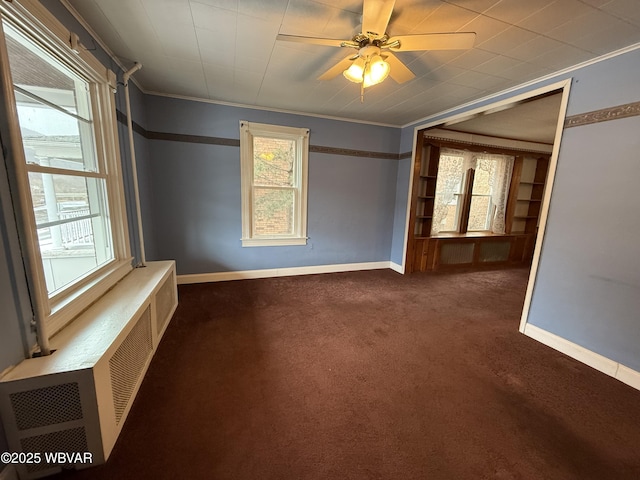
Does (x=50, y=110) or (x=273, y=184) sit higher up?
(x=50, y=110)

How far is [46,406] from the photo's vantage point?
1.12 metres

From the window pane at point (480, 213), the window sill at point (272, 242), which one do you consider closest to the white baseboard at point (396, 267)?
the window sill at point (272, 242)

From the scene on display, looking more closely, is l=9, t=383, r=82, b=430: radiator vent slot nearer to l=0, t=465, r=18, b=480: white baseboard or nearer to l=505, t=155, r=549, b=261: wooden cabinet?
l=0, t=465, r=18, b=480: white baseboard

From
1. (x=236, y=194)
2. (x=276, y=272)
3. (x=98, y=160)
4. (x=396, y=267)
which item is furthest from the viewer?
(x=396, y=267)

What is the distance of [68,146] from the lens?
176cm

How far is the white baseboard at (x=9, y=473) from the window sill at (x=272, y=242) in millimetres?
2772

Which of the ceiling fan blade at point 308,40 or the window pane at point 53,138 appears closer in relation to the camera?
the window pane at point 53,138

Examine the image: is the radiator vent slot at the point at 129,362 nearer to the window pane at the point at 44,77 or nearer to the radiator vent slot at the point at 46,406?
the radiator vent slot at the point at 46,406

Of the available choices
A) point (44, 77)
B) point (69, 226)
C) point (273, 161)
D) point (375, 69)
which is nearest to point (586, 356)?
point (375, 69)

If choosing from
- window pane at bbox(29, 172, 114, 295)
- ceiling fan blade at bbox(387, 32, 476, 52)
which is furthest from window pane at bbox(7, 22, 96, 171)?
ceiling fan blade at bbox(387, 32, 476, 52)

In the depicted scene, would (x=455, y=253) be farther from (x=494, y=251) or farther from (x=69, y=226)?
(x=69, y=226)

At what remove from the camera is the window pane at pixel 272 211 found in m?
3.74

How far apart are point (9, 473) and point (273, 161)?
11.3ft

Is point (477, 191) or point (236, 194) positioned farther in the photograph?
point (477, 191)
